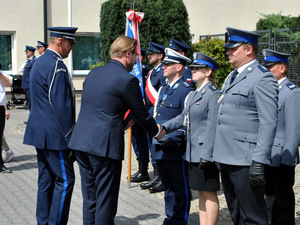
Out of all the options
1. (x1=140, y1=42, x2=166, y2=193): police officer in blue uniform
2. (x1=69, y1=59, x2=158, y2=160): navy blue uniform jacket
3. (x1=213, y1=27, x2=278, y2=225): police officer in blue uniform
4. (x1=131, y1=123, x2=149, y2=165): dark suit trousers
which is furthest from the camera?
(x1=131, y1=123, x2=149, y2=165): dark suit trousers

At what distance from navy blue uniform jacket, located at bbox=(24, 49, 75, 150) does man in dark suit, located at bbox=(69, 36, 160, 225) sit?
35 centimetres

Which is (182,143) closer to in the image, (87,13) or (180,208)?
(180,208)

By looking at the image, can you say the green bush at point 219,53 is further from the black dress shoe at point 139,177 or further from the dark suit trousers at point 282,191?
the dark suit trousers at point 282,191

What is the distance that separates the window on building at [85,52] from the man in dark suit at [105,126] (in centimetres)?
1769

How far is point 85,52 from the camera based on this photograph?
22188 mm

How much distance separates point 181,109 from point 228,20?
1824cm

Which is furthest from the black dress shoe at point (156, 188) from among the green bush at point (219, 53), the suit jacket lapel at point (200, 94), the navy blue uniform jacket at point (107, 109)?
the green bush at point (219, 53)

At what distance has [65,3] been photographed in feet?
68.9

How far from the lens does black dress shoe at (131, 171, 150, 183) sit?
789 centimetres

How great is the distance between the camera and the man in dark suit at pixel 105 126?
4328 millimetres

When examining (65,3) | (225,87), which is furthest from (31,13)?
(225,87)

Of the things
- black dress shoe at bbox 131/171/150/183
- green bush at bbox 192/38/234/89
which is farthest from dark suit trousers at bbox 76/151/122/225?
green bush at bbox 192/38/234/89

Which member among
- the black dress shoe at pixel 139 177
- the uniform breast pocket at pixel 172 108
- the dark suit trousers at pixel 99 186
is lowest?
the black dress shoe at pixel 139 177

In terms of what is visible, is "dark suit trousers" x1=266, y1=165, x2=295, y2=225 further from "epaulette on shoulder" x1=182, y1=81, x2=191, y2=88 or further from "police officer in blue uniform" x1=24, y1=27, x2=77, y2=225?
"police officer in blue uniform" x1=24, y1=27, x2=77, y2=225
